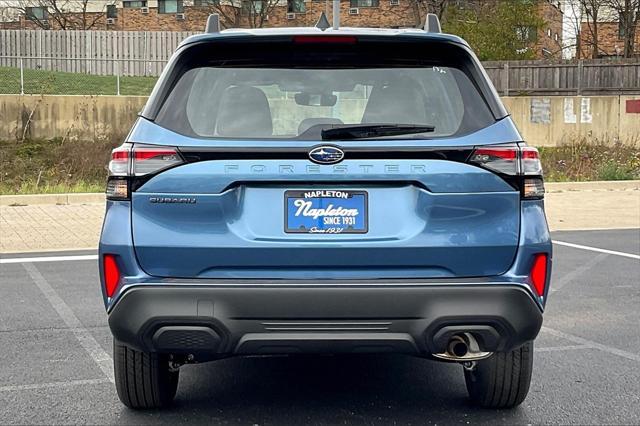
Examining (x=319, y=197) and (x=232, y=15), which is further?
(x=232, y=15)

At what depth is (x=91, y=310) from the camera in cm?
726

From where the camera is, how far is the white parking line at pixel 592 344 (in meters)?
5.86

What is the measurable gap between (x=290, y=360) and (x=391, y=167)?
215 centimetres

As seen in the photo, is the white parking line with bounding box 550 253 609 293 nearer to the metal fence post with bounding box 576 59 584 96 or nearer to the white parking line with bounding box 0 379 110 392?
the white parking line with bounding box 0 379 110 392

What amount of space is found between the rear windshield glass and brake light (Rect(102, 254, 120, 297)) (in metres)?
0.62

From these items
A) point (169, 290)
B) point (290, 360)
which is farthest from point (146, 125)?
point (290, 360)

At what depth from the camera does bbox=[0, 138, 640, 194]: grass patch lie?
769 inches

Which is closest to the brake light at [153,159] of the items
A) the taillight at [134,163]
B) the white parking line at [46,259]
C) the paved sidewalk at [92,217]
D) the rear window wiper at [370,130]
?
the taillight at [134,163]

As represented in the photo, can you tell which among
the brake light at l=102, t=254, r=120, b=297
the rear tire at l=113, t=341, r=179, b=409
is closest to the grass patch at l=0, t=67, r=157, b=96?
the rear tire at l=113, t=341, r=179, b=409

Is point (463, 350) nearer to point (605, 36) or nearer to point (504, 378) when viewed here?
point (504, 378)

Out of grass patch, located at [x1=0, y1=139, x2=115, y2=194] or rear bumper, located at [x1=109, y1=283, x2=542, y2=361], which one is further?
grass patch, located at [x1=0, y1=139, x2=115, y2=194]

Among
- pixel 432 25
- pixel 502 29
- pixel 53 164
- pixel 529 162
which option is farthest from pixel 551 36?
pixel 529 162

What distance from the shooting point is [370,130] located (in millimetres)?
3949

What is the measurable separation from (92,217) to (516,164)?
1053 centimetres
